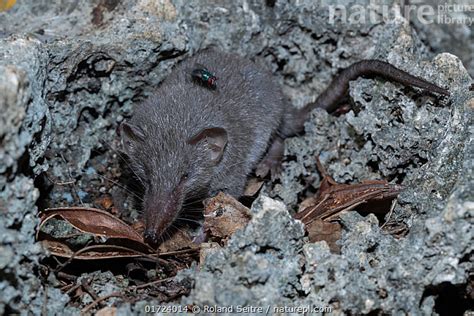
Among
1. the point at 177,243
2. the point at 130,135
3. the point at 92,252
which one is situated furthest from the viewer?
the point at 130,135

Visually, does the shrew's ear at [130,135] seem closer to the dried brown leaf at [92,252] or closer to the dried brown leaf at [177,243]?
the dried brown leaf at [177,243]

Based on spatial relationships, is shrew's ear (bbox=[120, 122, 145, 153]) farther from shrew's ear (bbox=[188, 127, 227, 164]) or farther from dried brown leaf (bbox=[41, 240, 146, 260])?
dried brown leaf (bbox=[41, 240, 146, 260])

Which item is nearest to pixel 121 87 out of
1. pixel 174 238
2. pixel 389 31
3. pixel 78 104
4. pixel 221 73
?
pixel 78 104

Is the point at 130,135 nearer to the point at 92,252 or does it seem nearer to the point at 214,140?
the point at 214,140

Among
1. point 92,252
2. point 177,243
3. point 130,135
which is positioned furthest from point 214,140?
point 92,252

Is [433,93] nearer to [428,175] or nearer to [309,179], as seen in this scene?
[428,175]

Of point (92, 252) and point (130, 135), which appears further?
point (130, 135)
